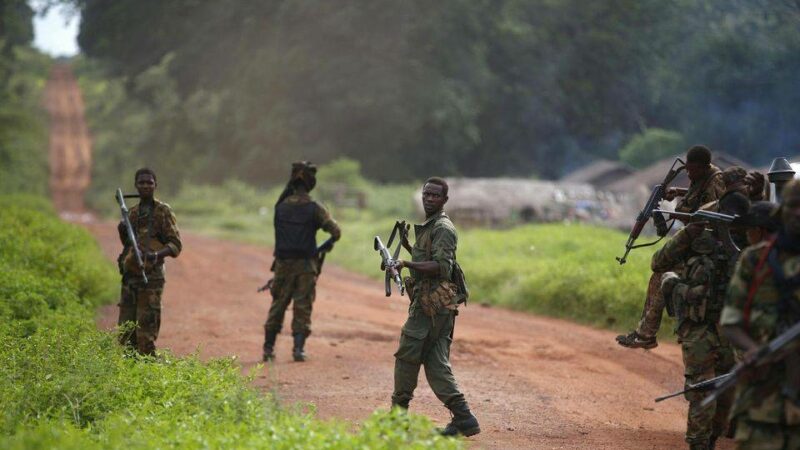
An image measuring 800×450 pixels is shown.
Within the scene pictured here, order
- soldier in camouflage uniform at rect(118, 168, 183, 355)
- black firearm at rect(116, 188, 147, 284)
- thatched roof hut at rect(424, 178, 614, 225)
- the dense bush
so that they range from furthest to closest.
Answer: thatched roof hut at rect(424, 178, 614, 225) → soldier in camouflage uniform at rect(118, 168, 183, 355) → black firearm at rect(116, 188, 147, 284) → the dense bush

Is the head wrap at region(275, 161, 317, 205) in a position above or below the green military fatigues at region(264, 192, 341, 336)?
above

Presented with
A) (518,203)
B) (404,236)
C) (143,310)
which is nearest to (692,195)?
(404,236)

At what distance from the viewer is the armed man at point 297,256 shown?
10609 millimetres

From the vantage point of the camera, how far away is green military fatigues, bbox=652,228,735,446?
6738 millimetres

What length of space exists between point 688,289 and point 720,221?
72 centimetres

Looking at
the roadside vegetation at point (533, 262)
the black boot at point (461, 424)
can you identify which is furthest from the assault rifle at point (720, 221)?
the roadside vegetation at point (533, 262)

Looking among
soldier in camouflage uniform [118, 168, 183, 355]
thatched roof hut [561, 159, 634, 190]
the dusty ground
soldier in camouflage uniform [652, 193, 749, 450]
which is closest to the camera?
soldier in camouflage uniform [652, 193, 749, 450]

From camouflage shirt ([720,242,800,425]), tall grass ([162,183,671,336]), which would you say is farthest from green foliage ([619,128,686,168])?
camouflage shirt ([720,242,800,425])

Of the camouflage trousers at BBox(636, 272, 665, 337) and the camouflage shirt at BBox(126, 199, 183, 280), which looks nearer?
the camouflage trousers at BBox(636, 272, 665, 337)

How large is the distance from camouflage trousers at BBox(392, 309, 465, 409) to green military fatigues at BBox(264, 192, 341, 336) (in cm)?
371

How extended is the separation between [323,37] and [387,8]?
286 cm

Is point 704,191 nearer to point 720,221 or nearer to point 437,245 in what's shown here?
point 720,221

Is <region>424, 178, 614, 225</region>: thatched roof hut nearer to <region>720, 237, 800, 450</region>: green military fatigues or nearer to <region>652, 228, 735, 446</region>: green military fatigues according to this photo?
<region>652, 228, 735, 446</region>: green military fatigues

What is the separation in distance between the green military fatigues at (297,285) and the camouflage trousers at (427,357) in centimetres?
371
